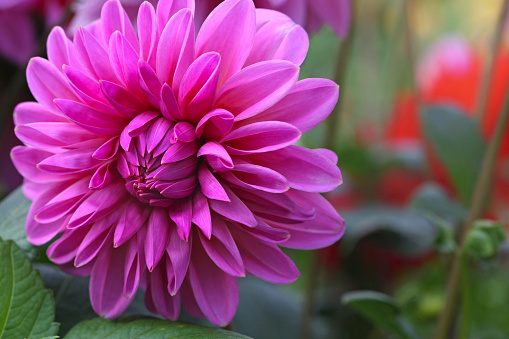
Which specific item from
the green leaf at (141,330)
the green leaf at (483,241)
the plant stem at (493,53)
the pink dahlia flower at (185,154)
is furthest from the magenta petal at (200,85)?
the plant stem at (493,53)

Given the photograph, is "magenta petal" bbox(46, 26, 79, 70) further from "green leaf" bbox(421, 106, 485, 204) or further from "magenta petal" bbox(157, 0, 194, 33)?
"green leaf" bbox(421, 106, 485, 204)

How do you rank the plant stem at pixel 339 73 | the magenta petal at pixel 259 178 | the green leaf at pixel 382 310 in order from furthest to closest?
the plant stem at pixel 339 73, the green leaf at pixel 382 310, the magenta petal at pixel 259 178

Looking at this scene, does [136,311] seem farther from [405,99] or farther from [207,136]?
[405,99]

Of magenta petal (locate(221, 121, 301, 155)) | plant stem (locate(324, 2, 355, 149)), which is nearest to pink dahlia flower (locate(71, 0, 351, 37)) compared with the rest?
plant stem (locate(324, 2, 355, 149))

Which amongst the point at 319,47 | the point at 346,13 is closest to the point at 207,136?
the point at 346,13

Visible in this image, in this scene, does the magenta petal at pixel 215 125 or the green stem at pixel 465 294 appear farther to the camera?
the green stem at pixel 465 294

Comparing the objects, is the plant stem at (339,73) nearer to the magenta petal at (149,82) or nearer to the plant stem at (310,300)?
the plant stem at (310,300)
